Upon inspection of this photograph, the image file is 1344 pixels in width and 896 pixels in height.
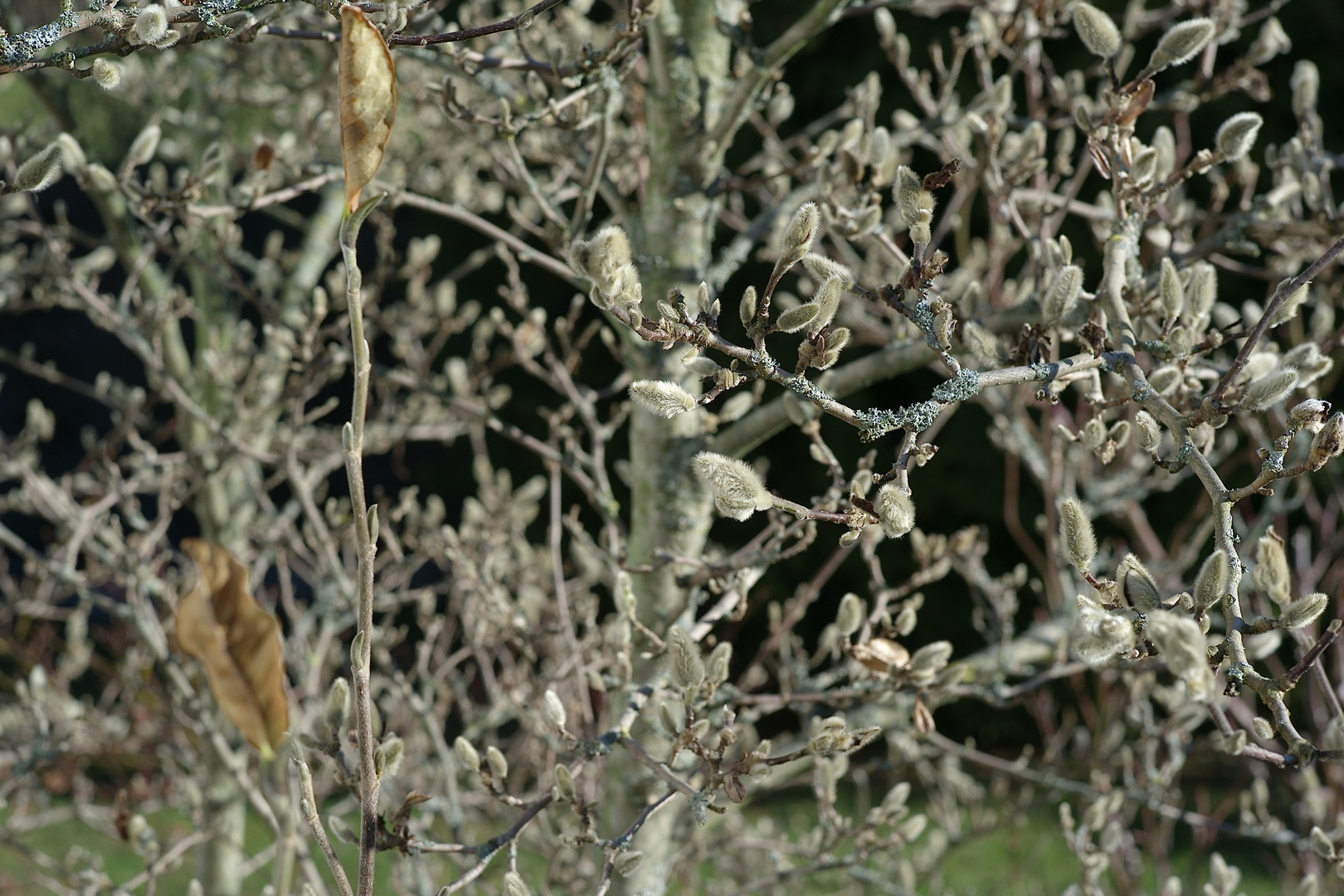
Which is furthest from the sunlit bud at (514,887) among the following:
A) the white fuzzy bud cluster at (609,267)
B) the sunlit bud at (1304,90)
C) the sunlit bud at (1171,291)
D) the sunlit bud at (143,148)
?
the sunlit bud at (1304,90)

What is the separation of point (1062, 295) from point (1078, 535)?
0.31 meters

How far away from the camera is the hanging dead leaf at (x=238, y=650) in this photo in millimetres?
964

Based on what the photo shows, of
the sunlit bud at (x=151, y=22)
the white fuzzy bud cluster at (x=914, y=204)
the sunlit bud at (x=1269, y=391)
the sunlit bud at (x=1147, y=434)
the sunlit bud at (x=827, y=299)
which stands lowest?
the sunlit bud at (x=1147, y=434)

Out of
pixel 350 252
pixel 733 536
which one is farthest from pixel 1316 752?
pixel 733 536

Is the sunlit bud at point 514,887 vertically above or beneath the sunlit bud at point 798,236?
beneath

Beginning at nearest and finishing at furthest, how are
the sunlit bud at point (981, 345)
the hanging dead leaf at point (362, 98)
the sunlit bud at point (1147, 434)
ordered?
the hanging dead leaf at point (362, 98), the sunlit bud at point (1147, 434), the sunlit bud at point (981, 345)

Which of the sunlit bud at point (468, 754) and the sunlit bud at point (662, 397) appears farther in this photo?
the sunlit bud at point (468, 754)

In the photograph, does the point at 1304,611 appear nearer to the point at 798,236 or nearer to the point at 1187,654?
the point at 1187,654

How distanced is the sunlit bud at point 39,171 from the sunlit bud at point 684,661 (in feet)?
2.71

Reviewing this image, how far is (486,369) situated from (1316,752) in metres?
1.70

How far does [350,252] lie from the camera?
2.42ft

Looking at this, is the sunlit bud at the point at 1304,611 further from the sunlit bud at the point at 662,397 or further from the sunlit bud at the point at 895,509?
the sunlit bud at the point at 662,397

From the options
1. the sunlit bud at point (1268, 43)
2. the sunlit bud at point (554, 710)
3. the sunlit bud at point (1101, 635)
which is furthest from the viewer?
the sunlit bud at point (1268, 43)

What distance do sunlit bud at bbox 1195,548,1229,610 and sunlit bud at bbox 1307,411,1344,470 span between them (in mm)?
144
